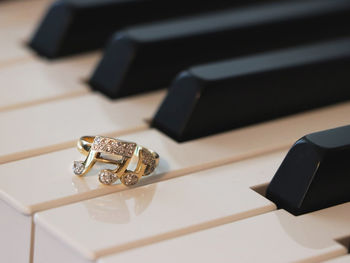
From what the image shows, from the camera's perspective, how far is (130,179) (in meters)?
1.20

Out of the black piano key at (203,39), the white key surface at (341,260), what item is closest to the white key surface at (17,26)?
the black piano key at (203,39)

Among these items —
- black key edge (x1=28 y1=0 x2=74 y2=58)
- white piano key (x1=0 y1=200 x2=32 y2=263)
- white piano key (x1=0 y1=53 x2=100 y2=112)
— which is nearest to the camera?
white piano key (x1=0 y1=200 x2=32 y2=263)

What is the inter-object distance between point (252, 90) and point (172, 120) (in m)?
0.14

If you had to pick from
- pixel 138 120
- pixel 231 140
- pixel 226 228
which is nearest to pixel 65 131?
pixel 138 120

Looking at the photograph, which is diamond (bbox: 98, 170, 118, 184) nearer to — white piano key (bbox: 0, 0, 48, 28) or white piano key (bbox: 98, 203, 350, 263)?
white piano key (bbox: 98, 203, 350, 263)

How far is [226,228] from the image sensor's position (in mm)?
1104

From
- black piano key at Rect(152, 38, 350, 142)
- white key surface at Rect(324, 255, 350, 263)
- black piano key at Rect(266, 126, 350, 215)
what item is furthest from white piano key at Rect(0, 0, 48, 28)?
white key surface at Rect(324, 255, 350, 263)

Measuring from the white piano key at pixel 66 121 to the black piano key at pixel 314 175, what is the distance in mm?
306

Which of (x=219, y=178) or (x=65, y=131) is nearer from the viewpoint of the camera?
(x=219, y=178)

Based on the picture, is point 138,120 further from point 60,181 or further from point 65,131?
point 60,181

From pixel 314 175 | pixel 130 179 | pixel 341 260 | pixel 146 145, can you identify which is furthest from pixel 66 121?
pixel 341 260

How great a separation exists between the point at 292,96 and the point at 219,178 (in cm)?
28

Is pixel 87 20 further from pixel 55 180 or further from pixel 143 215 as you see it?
pixel 143 215

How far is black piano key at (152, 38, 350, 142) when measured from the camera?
137 cm
